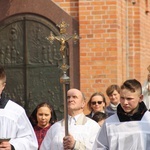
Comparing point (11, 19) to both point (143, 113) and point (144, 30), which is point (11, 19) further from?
point (143, 113)

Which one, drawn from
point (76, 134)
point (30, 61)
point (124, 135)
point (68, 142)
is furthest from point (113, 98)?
point (124, 135)

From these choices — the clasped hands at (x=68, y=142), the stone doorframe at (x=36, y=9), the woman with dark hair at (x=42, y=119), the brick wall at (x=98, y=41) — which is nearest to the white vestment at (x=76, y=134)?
the clasped hands at (x=68, y=142)

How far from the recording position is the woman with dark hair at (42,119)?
12.5 meters

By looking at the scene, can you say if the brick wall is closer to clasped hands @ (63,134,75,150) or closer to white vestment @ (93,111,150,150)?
clasped hands @ (63,134,75,150)

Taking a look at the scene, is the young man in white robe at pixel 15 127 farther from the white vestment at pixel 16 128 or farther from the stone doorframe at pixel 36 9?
the stone doorframe at pixel 36 9

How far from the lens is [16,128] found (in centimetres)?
1000

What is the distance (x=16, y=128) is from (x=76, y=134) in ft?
5.48

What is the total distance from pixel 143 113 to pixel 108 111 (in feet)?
13.8

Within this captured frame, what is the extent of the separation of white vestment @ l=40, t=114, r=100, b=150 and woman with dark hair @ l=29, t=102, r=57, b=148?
0.85 meters

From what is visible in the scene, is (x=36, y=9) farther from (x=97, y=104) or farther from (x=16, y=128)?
(x=16, y=128)

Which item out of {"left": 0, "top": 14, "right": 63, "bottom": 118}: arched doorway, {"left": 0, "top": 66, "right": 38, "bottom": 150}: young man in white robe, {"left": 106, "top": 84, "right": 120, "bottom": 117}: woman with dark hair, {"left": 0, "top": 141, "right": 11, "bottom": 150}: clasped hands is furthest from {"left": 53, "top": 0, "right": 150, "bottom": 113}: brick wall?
{"left": 0, "top": 141, "right": 11, "bottom": 150}: clasped hands

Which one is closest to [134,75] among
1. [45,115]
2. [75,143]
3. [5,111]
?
[45,115]

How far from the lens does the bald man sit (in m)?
11.4

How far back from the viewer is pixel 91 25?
54.3 ft
